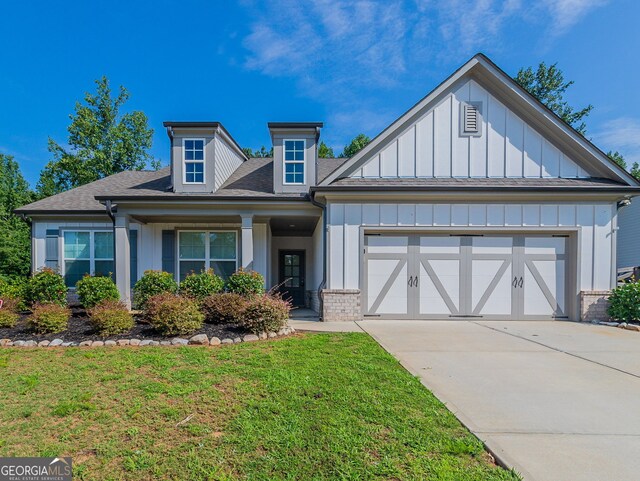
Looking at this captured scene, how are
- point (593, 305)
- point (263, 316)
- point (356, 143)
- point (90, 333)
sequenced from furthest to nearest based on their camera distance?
point (356, 143) < point (593, 305) < point (263, 316) < point (90, 333)

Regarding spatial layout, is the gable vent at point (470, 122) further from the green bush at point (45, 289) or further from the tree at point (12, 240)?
the tree at point (12, 240)

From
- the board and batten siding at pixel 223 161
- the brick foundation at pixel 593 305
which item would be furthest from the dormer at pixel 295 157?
the brick foundation at pixel 593 305

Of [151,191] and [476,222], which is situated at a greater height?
[151,191]

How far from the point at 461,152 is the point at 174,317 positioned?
848 centimetres

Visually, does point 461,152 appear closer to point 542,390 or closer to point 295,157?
point 295,157

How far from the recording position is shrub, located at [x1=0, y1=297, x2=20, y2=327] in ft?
20.9

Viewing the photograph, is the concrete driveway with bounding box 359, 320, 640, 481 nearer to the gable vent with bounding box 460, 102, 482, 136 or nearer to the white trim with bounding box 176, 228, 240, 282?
the gable vent with bounding box 460, 102, 482, 136

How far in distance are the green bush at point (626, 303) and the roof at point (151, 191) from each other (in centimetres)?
887

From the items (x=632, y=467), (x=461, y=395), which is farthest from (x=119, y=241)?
(x=632, y=467)

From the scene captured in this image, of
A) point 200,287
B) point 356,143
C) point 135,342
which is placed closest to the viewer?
point 135,342

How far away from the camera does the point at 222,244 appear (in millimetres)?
10695

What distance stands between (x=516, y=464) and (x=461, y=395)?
49.7 inches

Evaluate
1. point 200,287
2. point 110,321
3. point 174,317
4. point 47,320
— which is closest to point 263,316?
point 174,317

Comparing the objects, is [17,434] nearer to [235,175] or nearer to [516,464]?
[516,464]
